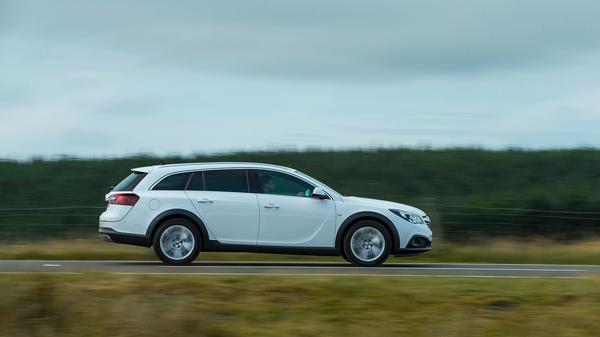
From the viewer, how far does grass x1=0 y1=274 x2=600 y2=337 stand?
9547 mm

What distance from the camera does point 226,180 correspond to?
15.4 m

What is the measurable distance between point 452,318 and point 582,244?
13454mm

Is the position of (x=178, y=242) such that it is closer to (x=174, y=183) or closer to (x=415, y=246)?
(x=174, y=183)

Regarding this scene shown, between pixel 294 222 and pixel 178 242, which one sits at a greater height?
pixel 294 222

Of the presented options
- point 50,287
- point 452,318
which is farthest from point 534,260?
point 50,287

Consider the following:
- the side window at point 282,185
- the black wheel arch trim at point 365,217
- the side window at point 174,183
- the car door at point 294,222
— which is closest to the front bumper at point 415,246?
the black wheel arch trim at point 365,217

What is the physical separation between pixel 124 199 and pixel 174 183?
2.60 feet

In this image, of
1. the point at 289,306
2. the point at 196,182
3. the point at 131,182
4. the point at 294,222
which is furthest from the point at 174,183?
the point at 289,306

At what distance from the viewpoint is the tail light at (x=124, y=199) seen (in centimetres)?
1511

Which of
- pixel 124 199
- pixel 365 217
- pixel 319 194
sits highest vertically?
pixel 319 194

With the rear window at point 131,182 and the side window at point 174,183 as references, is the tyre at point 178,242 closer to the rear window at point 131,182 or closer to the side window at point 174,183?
the side window at point 174,183

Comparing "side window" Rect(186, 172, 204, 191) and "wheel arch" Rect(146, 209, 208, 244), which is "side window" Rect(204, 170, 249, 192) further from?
"wheel arch" Rect(146, 209, 208, 244)

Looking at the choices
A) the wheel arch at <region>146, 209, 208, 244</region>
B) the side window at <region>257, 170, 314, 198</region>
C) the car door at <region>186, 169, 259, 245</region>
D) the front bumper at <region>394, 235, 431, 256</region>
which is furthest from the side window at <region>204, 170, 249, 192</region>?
the front bumper at <region>394, 235, 431, 256</region>

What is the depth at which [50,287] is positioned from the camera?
10.1 meters
